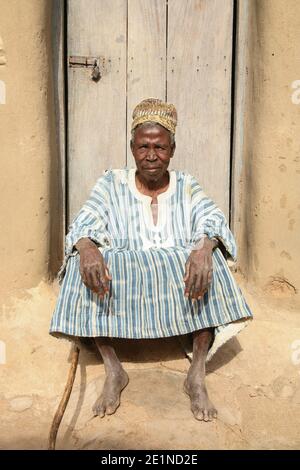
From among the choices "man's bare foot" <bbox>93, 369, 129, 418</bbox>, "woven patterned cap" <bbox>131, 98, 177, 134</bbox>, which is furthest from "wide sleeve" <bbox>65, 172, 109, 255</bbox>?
"man's bare foot" <bbox>93, 369, 129, 418</bbox>

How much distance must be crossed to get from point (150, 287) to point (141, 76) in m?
1.62

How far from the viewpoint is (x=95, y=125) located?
12.4 ft

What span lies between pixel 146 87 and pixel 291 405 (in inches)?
85.3

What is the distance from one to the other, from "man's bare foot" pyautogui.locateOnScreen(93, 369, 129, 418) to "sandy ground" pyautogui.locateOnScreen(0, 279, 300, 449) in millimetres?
35

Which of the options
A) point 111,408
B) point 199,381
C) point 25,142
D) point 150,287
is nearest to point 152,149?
point 150,287

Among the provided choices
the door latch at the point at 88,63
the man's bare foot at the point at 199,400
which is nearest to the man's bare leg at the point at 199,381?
the man's bare foot at the point at 199,400

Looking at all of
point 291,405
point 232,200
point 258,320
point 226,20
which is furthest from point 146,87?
point 291,405

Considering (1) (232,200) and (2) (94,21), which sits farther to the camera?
(1) (232,200)

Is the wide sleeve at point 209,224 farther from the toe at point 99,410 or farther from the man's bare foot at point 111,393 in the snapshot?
A: the toe at point 99,410

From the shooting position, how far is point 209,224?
2879 millimetres
